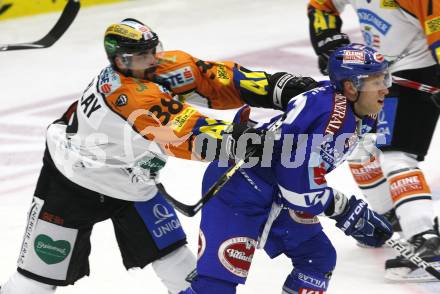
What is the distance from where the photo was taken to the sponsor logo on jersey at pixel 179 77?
3645 millimetres

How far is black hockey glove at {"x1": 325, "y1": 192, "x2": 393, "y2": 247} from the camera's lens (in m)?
3.42

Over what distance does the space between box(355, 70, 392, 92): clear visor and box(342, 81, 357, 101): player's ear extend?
2 cm

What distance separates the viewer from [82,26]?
27.0 feet

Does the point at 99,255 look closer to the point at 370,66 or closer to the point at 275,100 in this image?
the point at 275,100

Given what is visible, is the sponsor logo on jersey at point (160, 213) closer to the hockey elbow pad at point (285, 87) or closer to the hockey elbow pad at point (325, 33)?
the hockey elbow pad at point (285, 87)

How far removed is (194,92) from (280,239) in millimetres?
631

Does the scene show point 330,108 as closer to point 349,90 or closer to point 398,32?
point 349,90

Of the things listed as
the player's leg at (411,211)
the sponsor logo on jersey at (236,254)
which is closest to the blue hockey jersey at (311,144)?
the sponsor logo on jersey at (236,254)

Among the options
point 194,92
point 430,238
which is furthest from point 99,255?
point 430,238

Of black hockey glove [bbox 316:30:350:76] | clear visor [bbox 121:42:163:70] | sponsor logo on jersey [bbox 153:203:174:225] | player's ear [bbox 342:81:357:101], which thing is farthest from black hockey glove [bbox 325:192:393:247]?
black hockey glove [bbox 316:30:350:76]

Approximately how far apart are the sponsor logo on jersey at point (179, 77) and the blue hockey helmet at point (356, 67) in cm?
54

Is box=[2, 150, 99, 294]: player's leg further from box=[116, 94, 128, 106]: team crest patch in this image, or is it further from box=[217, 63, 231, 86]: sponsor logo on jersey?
box=[217, 63, 231, 86]: sponsor logo on jersey

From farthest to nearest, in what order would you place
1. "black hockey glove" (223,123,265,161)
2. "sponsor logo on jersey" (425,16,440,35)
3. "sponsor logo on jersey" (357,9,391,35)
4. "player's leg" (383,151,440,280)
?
"sponsor logo on jersey" (357,9,391,35) → "player's leg" (383,151,440,280) → "sponsor logo on jersey" (425,16,440,35) → "black hockey glove" (223,123,265,161)

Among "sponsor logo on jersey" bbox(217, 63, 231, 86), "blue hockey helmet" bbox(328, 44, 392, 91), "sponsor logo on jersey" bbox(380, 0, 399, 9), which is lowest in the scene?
"sponsor logo on jersey" bbox(217, 63, 231, 86)
